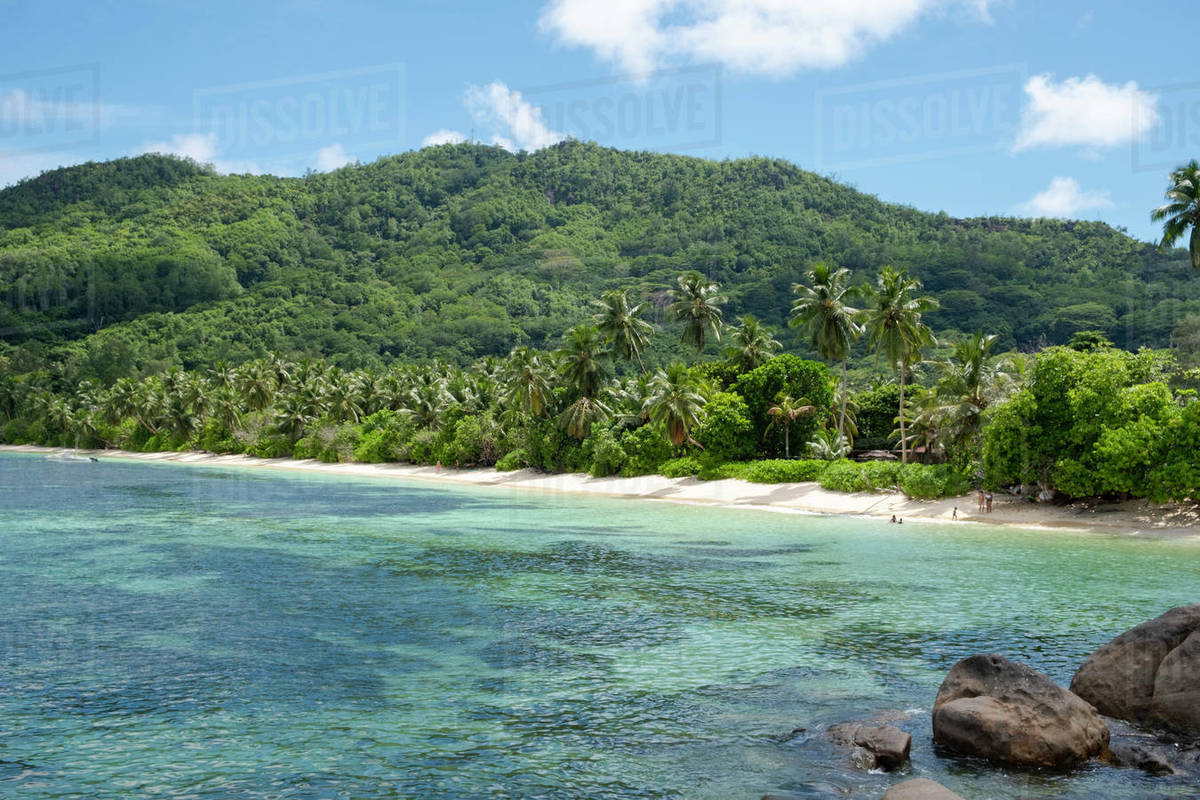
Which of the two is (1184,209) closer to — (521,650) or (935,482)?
(935,482)

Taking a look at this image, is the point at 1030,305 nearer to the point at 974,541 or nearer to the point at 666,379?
the point at 666,379

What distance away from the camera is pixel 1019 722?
1501 centimetres

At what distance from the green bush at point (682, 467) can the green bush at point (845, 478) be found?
39.9 ft

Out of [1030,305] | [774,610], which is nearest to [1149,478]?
[774,610]

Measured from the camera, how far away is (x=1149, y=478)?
146 feet

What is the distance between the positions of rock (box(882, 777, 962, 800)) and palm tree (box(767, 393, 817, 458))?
190 feet

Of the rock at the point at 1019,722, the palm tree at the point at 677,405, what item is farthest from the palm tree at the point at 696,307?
the rock at the point at 1019,722

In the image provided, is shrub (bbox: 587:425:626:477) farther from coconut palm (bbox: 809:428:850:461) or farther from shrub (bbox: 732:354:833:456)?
coconut palm (bbox: 809:428:850:461)

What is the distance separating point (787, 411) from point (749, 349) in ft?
27.5

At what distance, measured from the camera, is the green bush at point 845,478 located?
6041 centimetres

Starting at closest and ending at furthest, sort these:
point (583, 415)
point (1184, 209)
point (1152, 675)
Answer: point (1152, 675) → point (1184, 209) → point (583, 415)

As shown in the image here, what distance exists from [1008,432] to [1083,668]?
112ft

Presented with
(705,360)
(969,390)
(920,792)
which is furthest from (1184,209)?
(705,360)

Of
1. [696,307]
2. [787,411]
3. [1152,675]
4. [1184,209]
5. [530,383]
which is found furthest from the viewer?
[530,383]
